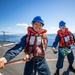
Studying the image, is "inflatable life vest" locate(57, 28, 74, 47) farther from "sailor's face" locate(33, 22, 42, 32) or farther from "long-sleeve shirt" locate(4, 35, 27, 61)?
"long-sleeve shirt" locate(4, 35, 27, 61)

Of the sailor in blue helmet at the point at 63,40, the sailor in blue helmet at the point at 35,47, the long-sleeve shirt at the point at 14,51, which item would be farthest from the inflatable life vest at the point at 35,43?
the sailor in blue helmet at the point at 63,40

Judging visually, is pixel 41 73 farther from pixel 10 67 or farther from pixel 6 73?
pixel 10 67

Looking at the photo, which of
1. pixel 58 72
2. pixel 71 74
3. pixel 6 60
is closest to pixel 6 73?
pixel 58 72

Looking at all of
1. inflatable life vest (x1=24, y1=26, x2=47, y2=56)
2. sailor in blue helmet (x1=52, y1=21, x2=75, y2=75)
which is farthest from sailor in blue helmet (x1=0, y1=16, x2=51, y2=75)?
sailor in blue helmet (x1=52, y1=21, x2=75, y2=75)

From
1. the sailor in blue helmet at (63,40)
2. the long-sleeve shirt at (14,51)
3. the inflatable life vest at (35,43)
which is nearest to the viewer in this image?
the long-sleeve shirt at (14,51)

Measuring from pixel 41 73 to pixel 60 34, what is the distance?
94.2 inches

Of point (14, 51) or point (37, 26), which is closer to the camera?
point (14, 51)

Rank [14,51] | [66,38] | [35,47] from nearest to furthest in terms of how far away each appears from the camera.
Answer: [14,51] < [35,47] < [66,38]

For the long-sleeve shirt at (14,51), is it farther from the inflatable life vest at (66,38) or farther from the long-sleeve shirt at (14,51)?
the inflatable life vest at (66,38)

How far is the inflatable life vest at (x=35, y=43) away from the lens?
324 centimetres

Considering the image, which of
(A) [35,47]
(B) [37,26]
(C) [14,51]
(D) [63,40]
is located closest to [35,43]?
(A) [35,47]

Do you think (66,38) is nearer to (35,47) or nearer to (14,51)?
(35,47)

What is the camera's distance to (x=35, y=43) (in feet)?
10.7

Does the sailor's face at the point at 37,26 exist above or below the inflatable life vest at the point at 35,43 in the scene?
above
